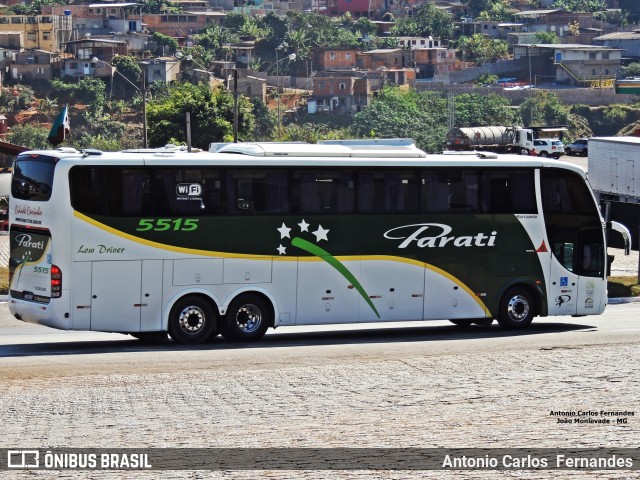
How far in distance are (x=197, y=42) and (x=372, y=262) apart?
173 metres

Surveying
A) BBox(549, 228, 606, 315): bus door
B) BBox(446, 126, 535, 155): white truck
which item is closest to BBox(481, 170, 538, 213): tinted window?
BBox(549, 228, 606, 315): bus door

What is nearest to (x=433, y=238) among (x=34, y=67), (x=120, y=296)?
(x=120, y=296)

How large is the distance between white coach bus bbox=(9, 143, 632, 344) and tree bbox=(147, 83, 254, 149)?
54.3m

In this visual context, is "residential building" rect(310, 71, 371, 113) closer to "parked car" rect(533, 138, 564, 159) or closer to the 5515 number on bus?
"parked car" rect(533, 138, 564, 159)

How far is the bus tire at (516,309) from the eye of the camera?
91.6ft

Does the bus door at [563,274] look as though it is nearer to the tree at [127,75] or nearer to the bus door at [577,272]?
the bus door at [577,272]

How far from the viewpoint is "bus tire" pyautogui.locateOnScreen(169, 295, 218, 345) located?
25.0 meters

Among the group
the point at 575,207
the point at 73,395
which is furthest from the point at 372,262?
the point at 73,395

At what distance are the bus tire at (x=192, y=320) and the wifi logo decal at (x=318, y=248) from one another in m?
1.79

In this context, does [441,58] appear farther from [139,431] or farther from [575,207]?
[139,431]

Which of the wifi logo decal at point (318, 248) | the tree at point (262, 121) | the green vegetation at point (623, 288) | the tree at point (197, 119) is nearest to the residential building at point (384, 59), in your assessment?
the tree at point (262, 121)

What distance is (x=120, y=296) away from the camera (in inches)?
957

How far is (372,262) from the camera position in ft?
86.6

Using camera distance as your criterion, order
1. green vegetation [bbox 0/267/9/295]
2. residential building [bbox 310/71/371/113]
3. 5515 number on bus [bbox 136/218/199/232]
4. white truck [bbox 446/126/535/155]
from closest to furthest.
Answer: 1. 5515 number on bus [bbox 136/218/199/232]
2. green vegetation [bbox 0/267/9/295]
3. white truck [bbox 446/126/535/155]
4. residential building [bbox 310/71/371/113]
